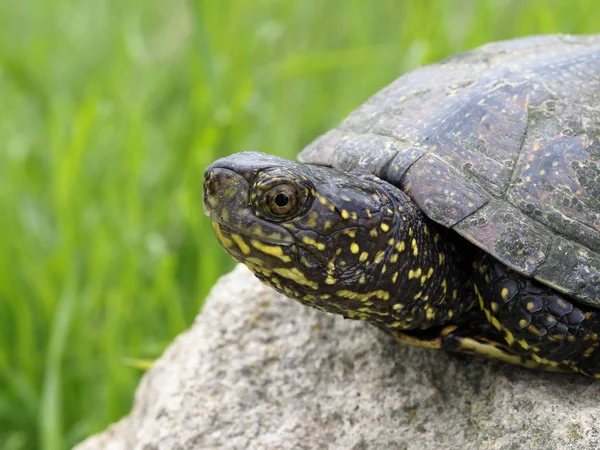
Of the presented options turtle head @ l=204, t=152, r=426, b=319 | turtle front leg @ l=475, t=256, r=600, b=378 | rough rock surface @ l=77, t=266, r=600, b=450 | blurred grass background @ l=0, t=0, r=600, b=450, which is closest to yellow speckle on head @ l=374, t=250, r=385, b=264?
turtle head @ l=204, t=152, r=426, b=319

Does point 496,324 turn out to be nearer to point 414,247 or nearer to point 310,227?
point 414,247

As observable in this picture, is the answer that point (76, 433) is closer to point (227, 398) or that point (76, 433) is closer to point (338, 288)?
point (227, 398)

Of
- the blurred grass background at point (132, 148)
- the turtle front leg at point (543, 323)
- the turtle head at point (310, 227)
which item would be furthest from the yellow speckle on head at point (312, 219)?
the blurred grass background at point (132, 148)

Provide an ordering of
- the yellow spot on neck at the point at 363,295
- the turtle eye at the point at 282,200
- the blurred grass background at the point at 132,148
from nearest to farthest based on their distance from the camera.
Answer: the turtle eye at the point at 282,200 < the yellow spot on neck at the point at 363,295 < the blurred grass background at the point at 132,148

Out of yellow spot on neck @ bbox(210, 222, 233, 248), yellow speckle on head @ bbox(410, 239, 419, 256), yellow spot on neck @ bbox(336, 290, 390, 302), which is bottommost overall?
yellow spot on neck @ bbox(336, 290, 390, 302)

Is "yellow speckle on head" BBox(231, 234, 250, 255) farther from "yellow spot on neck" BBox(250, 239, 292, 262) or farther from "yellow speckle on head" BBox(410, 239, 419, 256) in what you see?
"yellow speckle on head" BBox(410, 239, 419, 256)

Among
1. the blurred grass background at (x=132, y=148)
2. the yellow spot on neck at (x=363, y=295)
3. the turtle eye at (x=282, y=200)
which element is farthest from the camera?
the blurred grass background at (x=132, y=148)

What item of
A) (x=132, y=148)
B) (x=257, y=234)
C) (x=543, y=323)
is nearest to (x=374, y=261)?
(x=257, y=234)

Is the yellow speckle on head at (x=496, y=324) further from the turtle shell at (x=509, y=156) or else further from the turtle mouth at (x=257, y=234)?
the turtle mouth at (x=257, y=234)

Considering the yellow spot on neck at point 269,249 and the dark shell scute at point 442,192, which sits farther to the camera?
the dark shell scute at point 442,192
